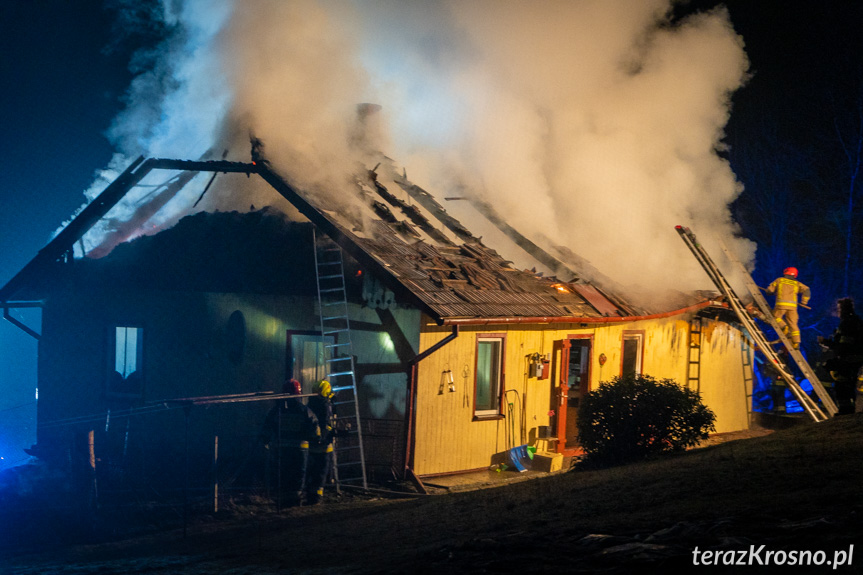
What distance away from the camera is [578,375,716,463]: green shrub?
32.1 feet

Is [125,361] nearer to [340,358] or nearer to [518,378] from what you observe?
[340,358]

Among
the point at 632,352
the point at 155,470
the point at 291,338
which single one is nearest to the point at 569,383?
the point at 632,352

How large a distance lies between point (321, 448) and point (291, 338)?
2.47 meters

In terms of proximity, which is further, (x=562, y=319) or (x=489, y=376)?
(x=562, y=319)

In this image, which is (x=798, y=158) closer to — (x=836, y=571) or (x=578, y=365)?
(x=578, y=365)

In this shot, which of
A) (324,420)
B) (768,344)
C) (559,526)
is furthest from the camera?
(768,344)

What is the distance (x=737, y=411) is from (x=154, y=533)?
1338 centimetres

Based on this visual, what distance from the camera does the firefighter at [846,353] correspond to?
932 cm

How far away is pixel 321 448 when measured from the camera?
32.5 ft

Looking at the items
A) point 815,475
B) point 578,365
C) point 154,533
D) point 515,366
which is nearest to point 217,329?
point 154,533

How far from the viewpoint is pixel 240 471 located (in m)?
10.9

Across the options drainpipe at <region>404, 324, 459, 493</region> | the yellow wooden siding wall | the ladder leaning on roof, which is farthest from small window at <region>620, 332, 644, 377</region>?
drainpipe at <region>404, 324, 459, 493</region>

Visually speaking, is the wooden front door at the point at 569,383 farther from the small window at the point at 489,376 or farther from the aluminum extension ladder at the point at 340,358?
the aluminum extension ladder at the point at 340,358

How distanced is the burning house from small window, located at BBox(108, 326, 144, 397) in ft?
0.12
